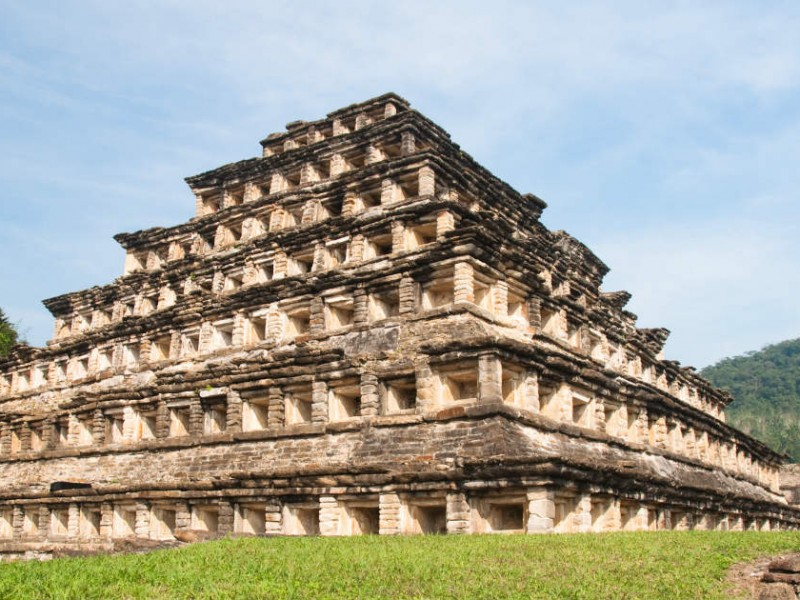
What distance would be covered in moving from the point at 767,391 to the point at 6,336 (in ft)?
Answer: 384

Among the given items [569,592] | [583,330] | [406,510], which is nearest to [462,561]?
[569,592]

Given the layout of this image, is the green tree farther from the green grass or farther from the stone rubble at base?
the green grass

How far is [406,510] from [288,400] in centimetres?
681

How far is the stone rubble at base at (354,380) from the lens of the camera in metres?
22.0

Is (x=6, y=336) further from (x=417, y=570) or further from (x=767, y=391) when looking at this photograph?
(x=767, y=391)

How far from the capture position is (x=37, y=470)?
33.6 m

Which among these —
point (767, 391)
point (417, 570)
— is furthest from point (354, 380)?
point (767, 391)

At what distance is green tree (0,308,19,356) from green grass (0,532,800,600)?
138ft

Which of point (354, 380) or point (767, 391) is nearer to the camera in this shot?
point (354, 380)

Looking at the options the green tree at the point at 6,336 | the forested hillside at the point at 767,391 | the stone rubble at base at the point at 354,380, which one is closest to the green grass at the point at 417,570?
the stone rubble at base at the point at 354,380

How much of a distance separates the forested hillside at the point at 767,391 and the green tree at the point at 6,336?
83118 mm

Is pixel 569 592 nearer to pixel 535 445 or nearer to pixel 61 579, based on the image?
pixel 61 579

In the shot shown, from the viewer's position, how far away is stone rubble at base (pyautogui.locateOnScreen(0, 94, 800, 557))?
2203 centimetres

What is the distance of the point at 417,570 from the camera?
12.7m
